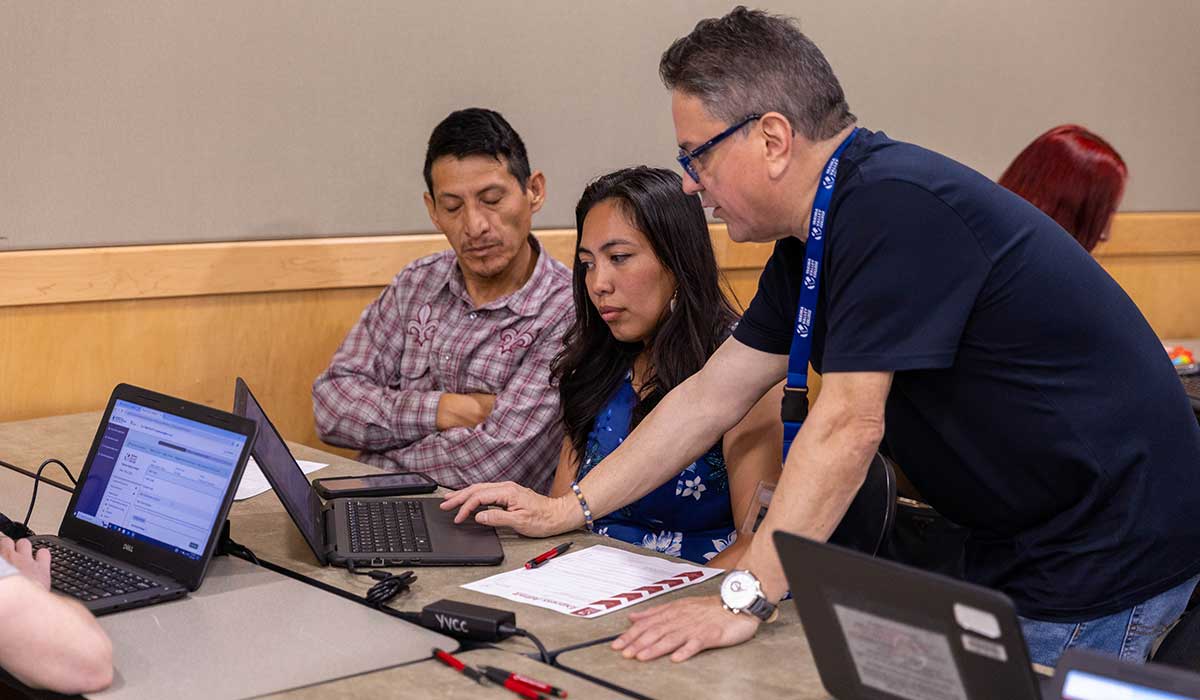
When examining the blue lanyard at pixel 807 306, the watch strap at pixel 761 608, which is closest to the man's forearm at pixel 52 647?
the watch strap at pixel 761 608

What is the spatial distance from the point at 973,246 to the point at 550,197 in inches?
92.6

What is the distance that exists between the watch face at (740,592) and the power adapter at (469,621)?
29cm

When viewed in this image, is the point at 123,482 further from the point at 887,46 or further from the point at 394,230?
the point at 887,46

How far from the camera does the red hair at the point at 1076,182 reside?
3.58m

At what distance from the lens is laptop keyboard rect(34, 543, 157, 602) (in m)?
1.93

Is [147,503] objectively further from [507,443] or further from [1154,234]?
[1154,234]

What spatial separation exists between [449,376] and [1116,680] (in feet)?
7.61

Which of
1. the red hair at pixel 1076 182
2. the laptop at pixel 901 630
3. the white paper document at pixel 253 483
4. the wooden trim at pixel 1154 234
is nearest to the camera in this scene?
the laptop at pixel 901 630

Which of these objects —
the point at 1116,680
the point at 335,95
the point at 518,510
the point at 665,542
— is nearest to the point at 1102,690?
the point at 1116,680

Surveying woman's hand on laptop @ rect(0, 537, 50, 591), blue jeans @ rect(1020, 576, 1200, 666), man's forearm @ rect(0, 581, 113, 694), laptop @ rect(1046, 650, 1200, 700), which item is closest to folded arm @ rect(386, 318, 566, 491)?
woman's hand on laptop @ rect(0, 537, 50, 591)

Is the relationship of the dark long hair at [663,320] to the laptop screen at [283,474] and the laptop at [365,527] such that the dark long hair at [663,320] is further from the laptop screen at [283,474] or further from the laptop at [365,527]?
the laptop screen at [283,474]

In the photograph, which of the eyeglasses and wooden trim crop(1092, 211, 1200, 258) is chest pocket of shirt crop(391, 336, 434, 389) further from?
wooden trim crop(1092, 211, 1200, 258)

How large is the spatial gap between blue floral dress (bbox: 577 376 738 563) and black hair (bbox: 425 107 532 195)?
90 cm

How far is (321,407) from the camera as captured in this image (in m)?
3.36
